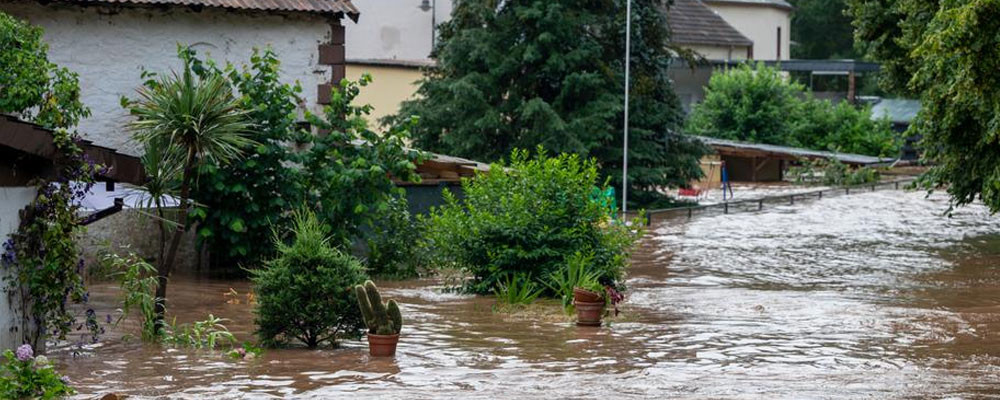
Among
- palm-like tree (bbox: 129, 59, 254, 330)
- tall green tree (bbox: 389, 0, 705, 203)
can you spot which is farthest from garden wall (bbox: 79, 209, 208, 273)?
tall green tree (bbox: 389, 0, 705, 203)

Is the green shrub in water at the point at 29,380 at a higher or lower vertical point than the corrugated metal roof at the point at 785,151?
lower

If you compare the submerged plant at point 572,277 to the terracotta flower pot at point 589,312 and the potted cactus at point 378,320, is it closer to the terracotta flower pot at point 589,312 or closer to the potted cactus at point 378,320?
the terracotta flower pot at point 589,312

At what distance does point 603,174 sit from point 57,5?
2024 centimetres

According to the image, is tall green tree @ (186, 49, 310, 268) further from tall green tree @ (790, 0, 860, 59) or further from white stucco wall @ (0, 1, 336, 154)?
tall green tree @ (790, 0, 860, 59)

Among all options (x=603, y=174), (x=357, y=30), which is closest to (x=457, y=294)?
(x=603, y=174)

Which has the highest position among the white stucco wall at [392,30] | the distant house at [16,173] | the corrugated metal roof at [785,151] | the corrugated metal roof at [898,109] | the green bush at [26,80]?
the white stucco wall at [392,30]

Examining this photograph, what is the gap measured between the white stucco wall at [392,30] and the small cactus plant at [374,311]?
34369 millimetres

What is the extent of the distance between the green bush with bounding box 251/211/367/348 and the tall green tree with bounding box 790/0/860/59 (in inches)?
2969

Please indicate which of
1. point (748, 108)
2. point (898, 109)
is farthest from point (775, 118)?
point (898, 109)

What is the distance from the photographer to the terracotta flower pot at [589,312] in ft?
52.5

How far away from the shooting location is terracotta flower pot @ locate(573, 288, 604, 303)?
52.1 feet

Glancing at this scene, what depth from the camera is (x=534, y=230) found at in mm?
18547

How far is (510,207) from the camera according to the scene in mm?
18766

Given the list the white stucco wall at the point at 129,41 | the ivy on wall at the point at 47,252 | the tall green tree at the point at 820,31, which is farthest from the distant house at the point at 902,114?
the ivy on wall at the point at 47,252
